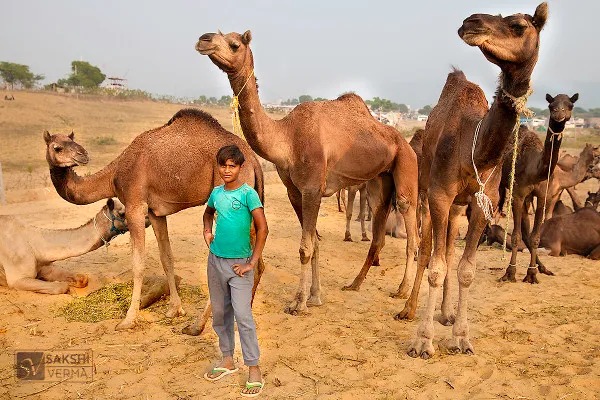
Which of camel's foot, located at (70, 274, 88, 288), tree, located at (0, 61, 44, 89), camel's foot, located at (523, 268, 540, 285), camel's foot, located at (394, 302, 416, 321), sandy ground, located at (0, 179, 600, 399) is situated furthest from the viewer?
tree, located at (0, 61, 44, 89)

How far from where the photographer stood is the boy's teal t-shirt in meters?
4.37

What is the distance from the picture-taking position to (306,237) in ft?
21.7

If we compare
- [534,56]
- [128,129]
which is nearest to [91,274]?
[534,56]

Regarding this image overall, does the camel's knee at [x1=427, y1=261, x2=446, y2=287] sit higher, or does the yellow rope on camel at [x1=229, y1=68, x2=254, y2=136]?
the yellow rope on camel at [x1=229, y1=68, x2=254, y2=136]

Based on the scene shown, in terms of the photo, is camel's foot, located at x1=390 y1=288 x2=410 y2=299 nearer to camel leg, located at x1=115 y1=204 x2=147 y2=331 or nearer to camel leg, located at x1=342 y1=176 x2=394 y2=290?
camel leg, located at x1=342 y1=176 x2=394 y2=290

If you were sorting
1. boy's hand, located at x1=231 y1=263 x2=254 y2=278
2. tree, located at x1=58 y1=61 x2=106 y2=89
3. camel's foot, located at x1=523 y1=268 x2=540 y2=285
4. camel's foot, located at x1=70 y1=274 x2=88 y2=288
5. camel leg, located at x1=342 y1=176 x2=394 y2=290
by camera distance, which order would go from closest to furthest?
boy's hand, located at x1=231 y1=263 x2=254 y2=278
camel's foot, located at x1=70 y1=274 x2=88 y2=288
camel leg, located at x1=342 y1=176 x2=394 y2=290
camel's foot, located at x1=523 y1=268 x2=540 y2=285
tree, located at x1=58 y1=61 x2=106 y2=89

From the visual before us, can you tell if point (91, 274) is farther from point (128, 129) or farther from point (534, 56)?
point (128, 129)

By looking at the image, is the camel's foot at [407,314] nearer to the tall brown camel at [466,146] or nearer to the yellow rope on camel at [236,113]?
the tall brown camel at [466,146]

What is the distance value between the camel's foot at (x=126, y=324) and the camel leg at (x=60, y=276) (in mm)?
1578

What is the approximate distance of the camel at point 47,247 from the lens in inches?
267

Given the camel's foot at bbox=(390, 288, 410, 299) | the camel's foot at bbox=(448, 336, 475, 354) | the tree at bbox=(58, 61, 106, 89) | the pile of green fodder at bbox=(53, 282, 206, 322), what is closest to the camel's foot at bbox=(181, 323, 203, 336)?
the pile of green fodder at bbox=(53, 282, 206, 322)

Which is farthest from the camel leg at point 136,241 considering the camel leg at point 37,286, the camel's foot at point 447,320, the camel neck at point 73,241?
the camel's foot at point 447,320

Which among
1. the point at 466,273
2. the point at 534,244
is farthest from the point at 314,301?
the point at 534,244

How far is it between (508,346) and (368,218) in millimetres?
8984
